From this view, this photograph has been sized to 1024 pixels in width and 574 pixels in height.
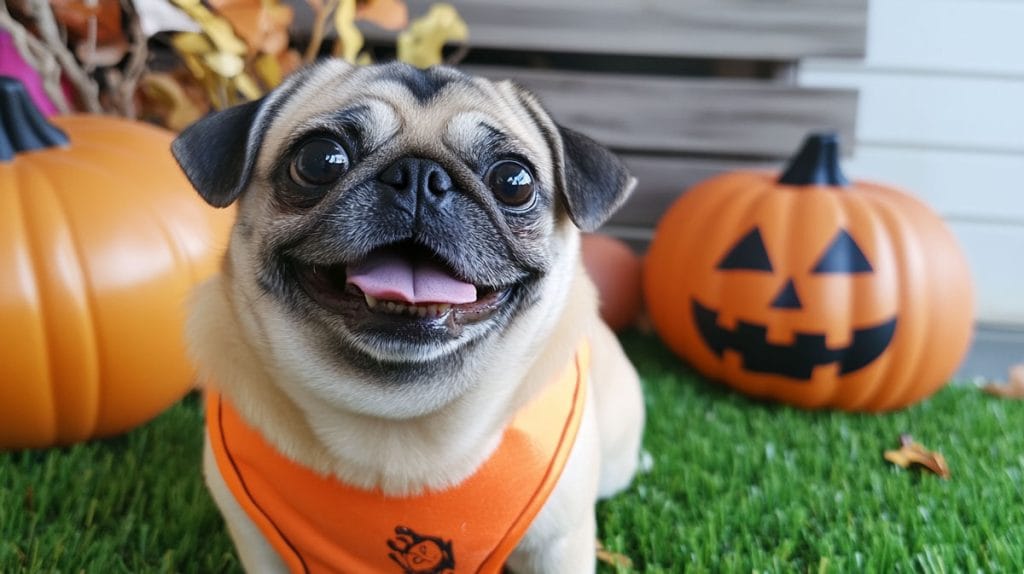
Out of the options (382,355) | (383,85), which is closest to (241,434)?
(382,355)

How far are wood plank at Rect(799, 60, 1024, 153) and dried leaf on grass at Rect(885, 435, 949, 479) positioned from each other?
160 centimetres

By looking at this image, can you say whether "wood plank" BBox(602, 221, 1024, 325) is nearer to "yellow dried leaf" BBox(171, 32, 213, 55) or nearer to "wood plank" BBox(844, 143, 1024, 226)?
"wood plank" BBox(844, 143, 1024, 226)

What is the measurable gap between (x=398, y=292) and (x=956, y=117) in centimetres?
283

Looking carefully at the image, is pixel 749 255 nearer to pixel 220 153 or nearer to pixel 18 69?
pixel 220 153

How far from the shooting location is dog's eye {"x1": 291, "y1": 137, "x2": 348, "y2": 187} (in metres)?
1.08

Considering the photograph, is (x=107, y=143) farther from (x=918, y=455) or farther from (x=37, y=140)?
(x=918, y=455)

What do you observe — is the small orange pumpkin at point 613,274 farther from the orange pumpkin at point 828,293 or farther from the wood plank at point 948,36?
the wood plank at point 948,36

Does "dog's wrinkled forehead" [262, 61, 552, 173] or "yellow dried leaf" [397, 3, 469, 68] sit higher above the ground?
"dog's wrinkled forehead" [262, 61, 552, 173]

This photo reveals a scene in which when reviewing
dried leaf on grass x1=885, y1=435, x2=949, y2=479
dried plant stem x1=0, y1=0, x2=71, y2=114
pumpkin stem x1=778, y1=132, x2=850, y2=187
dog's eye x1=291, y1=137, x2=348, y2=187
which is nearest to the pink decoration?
dried plant stem x1=0, y1=0, x2=71, y2=114

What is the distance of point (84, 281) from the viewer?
168 centimetres

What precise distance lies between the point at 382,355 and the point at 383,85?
45cm

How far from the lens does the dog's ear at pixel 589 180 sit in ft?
3.99

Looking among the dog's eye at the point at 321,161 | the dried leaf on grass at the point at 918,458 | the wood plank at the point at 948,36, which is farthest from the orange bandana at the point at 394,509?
the wood plank at the point at 948,36

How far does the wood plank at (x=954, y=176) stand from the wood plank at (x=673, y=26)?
56 centimetres
